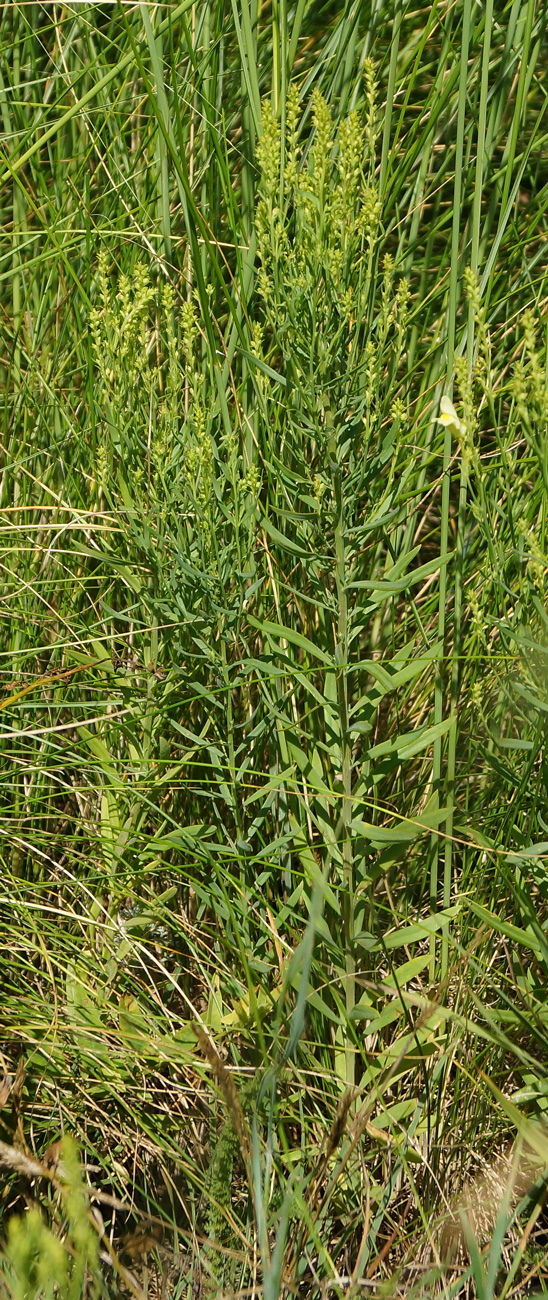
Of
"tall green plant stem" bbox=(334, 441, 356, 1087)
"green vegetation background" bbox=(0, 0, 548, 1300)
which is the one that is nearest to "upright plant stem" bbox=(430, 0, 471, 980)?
"green vegetation background" bbox=(0, 0, 548, 1300)

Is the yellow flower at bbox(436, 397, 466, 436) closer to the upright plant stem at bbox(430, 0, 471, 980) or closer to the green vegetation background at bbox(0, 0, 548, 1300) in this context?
the green vegetation background at bbox(0, 0, 548, 1300)

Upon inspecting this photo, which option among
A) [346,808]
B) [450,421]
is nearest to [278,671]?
[346,808]

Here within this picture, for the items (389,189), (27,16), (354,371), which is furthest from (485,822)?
(27,16)

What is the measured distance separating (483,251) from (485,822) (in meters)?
0.89

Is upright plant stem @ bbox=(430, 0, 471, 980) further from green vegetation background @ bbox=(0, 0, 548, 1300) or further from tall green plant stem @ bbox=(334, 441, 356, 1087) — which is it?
tall green plant stem @ bbox=(334, 441, 356, 1087)

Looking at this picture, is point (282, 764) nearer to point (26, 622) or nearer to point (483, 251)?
point (26, 622)

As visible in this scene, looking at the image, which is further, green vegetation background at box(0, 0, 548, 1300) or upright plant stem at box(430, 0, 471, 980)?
upright plant stem at box(430, 0, 471, 980)

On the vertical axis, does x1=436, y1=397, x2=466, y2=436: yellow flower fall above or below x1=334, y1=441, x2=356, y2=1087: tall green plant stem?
above

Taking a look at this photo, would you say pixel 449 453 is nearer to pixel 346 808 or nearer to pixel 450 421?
pixel 450 421

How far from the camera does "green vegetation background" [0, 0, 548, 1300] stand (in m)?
1.19

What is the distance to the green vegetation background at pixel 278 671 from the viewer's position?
1.19 metres

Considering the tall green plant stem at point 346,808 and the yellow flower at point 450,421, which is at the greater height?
the yellow flower at point 450,421

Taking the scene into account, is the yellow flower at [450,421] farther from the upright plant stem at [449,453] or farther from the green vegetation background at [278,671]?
the upright plant stem at [449,453]

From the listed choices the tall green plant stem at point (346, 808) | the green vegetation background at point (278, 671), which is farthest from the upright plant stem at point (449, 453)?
the tall green plant stem at point (346, 808)
